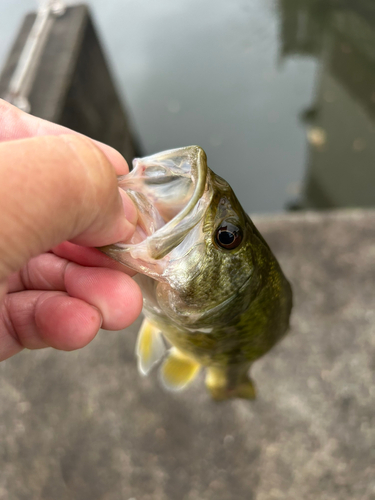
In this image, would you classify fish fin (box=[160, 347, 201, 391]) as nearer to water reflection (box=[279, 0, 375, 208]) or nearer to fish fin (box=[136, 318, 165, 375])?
fish fin (box=[136, 318, 165, 375])

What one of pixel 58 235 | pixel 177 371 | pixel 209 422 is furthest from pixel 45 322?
pixel 209 422

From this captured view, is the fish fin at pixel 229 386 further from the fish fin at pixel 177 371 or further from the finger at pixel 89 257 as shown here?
the finger at pixel 89 257

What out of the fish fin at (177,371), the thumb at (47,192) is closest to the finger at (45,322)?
the thumb at (47,192)

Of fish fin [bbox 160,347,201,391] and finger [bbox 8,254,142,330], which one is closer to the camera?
finger [bbox 8,254,142,330]

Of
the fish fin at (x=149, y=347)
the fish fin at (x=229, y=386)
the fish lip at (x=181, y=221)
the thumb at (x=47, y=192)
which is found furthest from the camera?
the fish fin at (x=229, y=386)

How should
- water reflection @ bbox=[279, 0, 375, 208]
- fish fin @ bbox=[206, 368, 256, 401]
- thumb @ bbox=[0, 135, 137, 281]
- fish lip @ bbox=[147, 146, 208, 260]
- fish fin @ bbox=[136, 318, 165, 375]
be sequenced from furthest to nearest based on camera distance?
1. water reflection @ bbox=[279, 0, 375, 208]
2. fish fin @ bbox=[206, 368, 256, 401]
3. fish fin @ bbox=[136, 318, 165, 375]
4. fish lip @ bbox=[147, 146, 208, 260]
5. thumb @ bbox=[0, 135, 137, 281]

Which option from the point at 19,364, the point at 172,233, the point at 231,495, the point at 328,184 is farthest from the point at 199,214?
the point at 328,184

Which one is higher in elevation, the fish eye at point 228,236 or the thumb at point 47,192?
the thumb at point 47,192

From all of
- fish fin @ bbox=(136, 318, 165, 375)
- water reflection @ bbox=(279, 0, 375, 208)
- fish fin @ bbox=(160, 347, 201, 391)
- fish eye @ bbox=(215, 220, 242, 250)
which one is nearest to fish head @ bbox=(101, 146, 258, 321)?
fish eye @ bbox=(215, 220, 242, 250)
